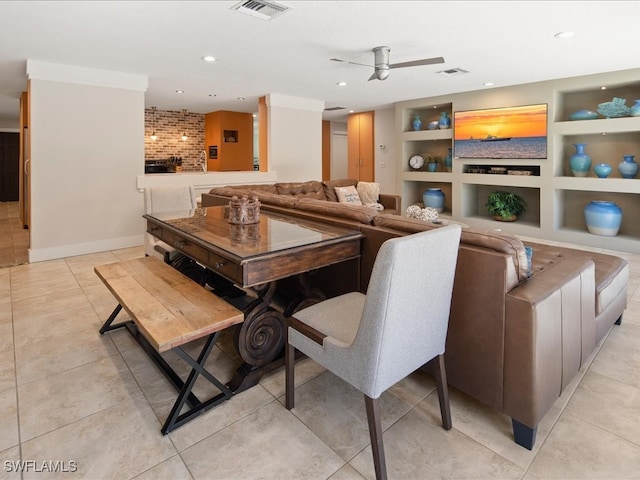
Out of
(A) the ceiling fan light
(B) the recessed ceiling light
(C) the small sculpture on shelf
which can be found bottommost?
(C) the small sculpture on shelf

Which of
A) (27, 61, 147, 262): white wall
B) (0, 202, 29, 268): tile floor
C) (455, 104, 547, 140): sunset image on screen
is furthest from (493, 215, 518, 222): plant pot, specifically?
(0, 202, 29, 268): tile floor

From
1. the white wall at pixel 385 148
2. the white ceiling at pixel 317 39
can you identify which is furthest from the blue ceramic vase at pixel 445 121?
the white wall at pixel 385 148

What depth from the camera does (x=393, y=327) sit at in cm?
139

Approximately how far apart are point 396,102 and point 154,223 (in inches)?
242

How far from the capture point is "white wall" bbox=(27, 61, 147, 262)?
4.59 meters

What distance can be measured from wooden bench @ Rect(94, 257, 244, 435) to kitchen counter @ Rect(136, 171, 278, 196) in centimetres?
334

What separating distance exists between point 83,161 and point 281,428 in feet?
15.3

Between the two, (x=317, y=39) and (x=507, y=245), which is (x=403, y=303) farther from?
(x=317, y=39)

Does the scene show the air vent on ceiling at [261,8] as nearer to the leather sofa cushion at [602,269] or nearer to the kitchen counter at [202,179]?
the leather sofa cushion at [602,269]

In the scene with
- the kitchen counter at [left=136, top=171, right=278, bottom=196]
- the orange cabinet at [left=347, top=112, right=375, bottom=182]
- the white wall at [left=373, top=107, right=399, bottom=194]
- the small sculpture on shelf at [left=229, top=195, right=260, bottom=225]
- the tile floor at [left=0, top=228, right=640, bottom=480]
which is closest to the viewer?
the tile floor at [left=0, top=228, right=640, bottom=480]

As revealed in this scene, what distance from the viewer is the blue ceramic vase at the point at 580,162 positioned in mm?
5586

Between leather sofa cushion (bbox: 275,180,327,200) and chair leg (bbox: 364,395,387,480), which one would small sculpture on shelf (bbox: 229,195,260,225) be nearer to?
chair leg (bbox: 364,395,387,480)

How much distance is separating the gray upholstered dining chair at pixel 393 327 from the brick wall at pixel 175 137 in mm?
8782

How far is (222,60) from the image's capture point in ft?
14.5
